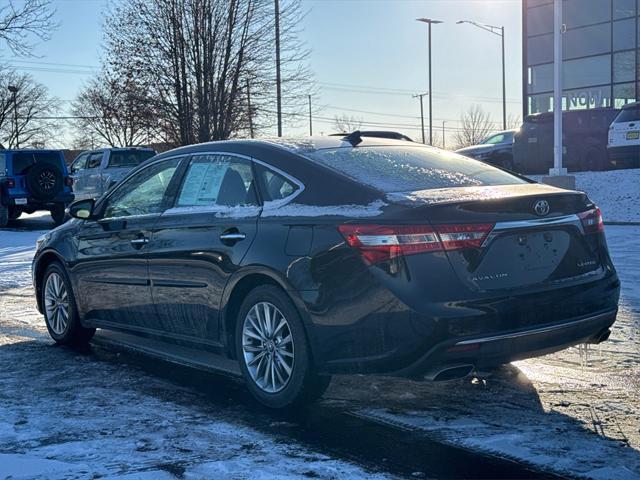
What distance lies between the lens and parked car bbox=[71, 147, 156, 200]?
21975mm

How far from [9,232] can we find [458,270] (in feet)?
55.6

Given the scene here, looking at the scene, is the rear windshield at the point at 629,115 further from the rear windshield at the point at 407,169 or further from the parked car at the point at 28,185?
the rear windshield at the point at 407,169

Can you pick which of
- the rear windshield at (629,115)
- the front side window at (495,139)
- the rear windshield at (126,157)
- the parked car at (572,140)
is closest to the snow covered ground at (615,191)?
the rear windshield at (629,115)

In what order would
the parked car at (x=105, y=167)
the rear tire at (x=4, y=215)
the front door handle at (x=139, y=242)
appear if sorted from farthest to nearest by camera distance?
the parked car at (x=105, y=167) → the rear tire at (x=4, y=215) → the front door handle at (x=139, y=242)

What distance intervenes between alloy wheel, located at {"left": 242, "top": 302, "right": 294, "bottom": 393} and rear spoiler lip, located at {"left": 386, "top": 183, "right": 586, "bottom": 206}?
3.19 ft

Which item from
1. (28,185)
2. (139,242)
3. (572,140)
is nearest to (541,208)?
(139,242)

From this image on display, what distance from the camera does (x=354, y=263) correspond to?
4.09 metres

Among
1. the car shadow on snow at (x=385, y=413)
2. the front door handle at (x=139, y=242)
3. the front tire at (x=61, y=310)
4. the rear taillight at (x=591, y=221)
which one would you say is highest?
the rear taillight at (x=591, y=221)

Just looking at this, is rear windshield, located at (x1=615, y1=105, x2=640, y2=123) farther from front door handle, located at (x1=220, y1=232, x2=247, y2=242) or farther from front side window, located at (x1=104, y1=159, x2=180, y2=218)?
front door handle, located at (x1=220, y1=232, x2=247, y2=242)

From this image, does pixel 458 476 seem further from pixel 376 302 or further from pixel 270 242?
pixel 270 242

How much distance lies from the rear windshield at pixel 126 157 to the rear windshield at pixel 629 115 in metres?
12.3

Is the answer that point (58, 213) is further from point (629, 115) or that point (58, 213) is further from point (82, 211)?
point (82, 211)

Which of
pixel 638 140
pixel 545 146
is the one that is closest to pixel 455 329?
pixel 638 140

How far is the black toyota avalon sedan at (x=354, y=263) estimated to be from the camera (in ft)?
13.1
